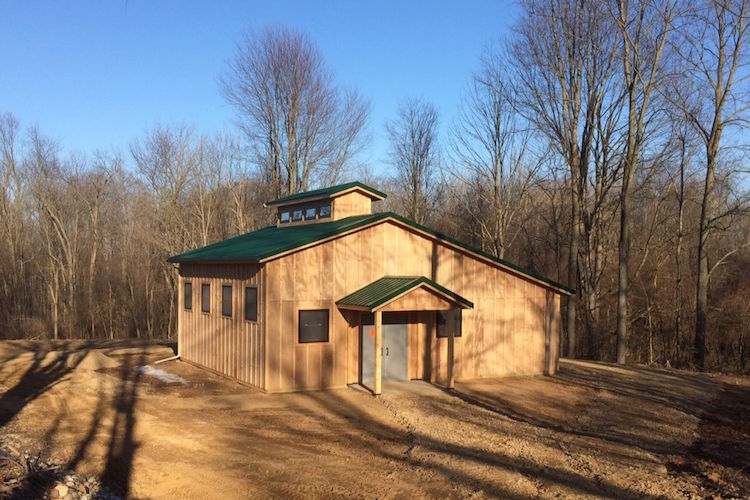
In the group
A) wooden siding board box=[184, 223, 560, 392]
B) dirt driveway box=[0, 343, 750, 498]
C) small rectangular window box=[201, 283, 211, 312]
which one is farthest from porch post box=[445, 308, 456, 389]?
small rectangular window box=[201, 283, 211, 312]

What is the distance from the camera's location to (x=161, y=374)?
16578 millimetres

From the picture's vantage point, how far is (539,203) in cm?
3528

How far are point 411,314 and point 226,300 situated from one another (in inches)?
203

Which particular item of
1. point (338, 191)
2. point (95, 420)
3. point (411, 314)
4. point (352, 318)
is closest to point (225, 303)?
point (352, 318)

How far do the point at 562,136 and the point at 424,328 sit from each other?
14.9 metres

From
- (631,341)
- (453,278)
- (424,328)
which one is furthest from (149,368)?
(631,341)

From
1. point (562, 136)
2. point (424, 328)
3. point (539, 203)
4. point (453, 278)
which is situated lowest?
point (424, 328)

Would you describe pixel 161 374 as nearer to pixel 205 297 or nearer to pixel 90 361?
pixel 205 297

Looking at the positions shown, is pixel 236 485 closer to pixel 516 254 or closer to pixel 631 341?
pixel 631 341

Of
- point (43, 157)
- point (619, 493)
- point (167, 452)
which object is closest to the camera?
point (619, 493)

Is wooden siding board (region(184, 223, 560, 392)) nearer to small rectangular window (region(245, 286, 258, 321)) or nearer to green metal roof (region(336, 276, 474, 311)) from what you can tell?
small rectangular window (region(245, 286, 258, 321))

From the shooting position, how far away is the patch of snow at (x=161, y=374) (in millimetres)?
15484

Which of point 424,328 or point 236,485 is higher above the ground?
point 424,328

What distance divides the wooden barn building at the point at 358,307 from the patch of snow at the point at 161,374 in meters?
1.13
